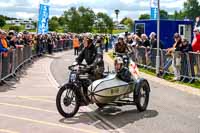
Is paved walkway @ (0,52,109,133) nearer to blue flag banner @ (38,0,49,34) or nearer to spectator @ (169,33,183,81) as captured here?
spectator @ (169,33,183,81)

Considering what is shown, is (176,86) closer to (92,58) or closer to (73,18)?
→ (92,58)

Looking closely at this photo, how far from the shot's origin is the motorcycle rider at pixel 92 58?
1102cm

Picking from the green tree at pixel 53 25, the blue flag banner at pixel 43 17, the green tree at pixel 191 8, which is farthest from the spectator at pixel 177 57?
the green tree at pixel 191 8

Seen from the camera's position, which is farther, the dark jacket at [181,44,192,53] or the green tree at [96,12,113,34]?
the green tree at [96,12,113,34]

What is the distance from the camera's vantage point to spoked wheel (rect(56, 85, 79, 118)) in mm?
10523

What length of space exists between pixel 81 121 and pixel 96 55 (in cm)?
177

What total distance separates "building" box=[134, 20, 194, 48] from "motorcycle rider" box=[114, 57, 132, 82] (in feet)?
77.8

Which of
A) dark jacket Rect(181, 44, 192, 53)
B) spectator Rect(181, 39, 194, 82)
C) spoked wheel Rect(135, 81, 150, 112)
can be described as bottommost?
spoked wheel Rect(135, 81, 150, 112)

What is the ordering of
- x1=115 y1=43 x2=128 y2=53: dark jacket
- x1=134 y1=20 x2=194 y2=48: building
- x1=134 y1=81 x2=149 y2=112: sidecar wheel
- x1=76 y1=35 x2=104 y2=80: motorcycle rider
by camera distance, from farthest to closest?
x1=134 y1=20 x2=194 y2=48: building, x1=115 y1=43 x2=128 y2=53: dark jacket, x1=134 y1=81 x2=149 y2=112: sidecar wheel, x1=76 y1=35 x2=104 y2=80: motorcycle rider

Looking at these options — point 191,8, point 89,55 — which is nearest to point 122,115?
point 89,55

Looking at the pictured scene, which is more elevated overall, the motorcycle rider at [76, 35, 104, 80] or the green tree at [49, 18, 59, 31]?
the green tree at [49, 18, 59, 31]

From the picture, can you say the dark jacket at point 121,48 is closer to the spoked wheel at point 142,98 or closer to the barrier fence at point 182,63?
the spoked wheel at point 142,98

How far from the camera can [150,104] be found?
12875mm

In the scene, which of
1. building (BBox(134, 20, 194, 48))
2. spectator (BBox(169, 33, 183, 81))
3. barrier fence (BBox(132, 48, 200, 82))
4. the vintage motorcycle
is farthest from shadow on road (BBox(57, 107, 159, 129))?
building (BBox(134, 20, 194, 48))
